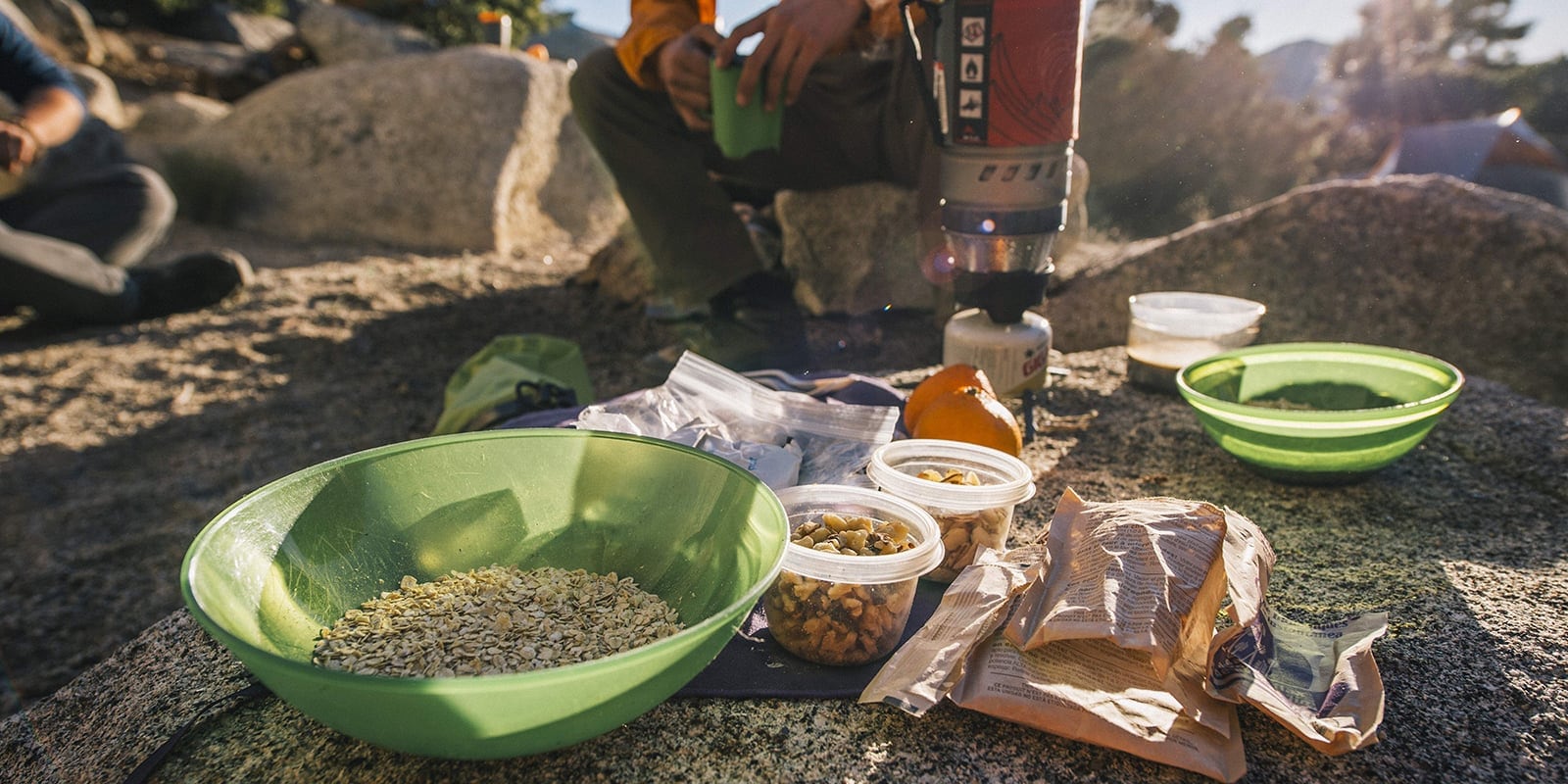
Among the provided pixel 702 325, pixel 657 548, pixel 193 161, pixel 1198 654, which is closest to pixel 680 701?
pixel 657 548

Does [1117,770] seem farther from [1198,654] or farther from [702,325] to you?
[702,325]

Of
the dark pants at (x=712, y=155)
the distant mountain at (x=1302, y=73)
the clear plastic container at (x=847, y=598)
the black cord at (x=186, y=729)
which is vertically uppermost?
the dark pants at (x=712, y=155)

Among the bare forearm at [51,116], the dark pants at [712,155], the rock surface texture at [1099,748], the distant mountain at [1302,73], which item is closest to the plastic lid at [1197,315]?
the rock surface texture at [1099,748]

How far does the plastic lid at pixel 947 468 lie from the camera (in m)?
1.25

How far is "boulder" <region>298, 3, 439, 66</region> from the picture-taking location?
8.49 meters

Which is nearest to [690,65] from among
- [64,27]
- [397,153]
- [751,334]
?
[751,334]

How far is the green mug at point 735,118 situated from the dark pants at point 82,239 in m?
2.93

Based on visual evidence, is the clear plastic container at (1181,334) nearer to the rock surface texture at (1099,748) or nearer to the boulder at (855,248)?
the rock surface texture at (1099,748)

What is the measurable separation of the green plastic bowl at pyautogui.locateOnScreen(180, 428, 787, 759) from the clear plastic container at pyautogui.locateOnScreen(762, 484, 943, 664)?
0.09 m

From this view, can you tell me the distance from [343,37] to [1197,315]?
29.5 feet

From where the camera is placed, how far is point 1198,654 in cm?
100

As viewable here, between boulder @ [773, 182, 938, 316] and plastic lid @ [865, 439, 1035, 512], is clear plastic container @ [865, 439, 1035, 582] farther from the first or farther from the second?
boulder @ [773, 182, 938, 316]

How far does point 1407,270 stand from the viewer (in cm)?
286

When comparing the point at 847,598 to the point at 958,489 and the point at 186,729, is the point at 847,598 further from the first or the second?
the point at 186,729
